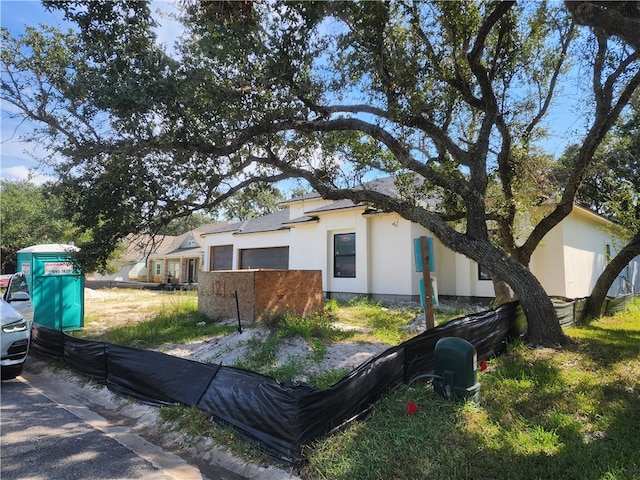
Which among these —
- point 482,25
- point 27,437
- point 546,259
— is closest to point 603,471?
point 27,437

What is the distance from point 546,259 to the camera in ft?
45.2

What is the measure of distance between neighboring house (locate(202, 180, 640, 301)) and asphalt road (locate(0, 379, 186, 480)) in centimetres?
959

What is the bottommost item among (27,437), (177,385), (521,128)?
(27,437)

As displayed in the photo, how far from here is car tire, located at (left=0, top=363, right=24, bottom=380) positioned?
20.4 feet

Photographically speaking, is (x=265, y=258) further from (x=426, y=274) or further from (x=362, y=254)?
(x=426, y=274)

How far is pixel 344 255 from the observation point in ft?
54.1

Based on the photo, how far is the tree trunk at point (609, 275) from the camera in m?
9.62

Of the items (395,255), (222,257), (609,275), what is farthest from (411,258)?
(222,257)

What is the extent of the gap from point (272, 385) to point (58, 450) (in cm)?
227

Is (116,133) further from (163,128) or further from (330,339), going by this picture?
(330,339)

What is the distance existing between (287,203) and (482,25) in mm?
13166

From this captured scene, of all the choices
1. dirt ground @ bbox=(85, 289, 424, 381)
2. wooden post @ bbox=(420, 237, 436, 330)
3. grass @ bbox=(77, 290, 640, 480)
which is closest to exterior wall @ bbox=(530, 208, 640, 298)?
dirt ground @ bbox=(85, 289, 424, 381)

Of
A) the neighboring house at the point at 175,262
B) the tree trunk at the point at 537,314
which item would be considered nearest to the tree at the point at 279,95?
the tree trunk at the point at 537,314

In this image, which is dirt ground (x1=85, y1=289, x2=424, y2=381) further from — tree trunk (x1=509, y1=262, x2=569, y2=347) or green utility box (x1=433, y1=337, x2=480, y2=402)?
tree trunk (x1=509, y1=262, x2=569, y2=347)
